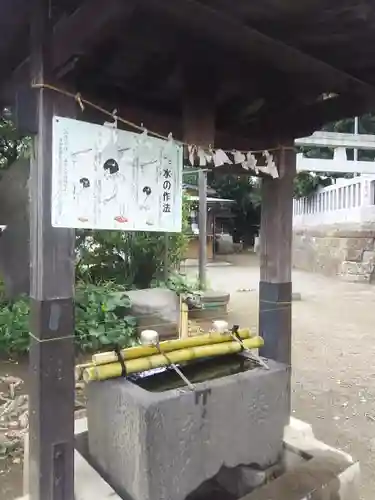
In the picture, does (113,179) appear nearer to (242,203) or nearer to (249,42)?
(249,42)

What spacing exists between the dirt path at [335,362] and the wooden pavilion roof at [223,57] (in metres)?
2.50

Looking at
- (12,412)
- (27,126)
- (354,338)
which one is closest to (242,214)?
(354,338)

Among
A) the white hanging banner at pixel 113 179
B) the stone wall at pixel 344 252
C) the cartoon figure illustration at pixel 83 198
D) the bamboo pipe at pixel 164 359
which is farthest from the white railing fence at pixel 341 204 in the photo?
the cartoon figure illustration at pixel 83 198

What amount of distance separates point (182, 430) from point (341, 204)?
48.5 feet

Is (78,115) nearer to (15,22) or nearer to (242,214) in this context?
(15,22)

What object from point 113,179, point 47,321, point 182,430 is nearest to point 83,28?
point 113,179

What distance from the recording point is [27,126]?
1.97m

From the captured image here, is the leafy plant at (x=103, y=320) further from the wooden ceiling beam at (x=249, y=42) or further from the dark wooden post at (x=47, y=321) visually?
the wooden ceiling beam at (x=249, y=42)

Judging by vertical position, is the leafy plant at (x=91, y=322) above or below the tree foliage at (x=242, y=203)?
below

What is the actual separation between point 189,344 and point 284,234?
101cm

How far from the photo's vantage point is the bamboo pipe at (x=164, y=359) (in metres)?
2.28

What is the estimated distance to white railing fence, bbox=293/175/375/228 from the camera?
547 inches

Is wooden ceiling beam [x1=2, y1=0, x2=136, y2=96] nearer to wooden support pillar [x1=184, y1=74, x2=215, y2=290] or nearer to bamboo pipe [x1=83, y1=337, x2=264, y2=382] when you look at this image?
wooden support pillar [x1=184, y1=74, x2=215, y2=290]

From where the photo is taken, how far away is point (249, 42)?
76.9 inches
